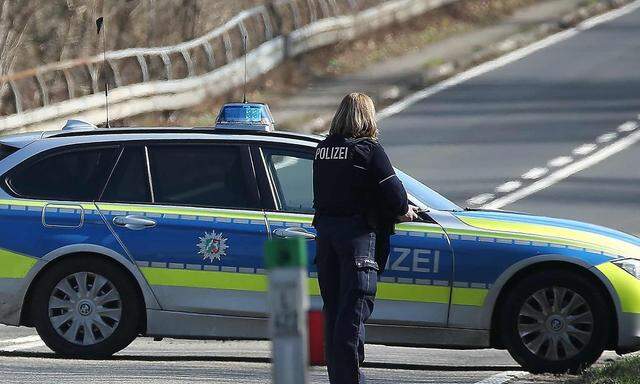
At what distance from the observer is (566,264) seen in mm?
9648

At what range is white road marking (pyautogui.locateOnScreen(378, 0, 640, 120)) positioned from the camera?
85.4ft

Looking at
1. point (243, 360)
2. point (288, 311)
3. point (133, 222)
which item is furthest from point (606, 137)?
point (288, 311)

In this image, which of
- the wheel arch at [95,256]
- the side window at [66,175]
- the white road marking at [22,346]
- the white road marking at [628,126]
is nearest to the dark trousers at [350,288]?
the wheel arch at [95,256]

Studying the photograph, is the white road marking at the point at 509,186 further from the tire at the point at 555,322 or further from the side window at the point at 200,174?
the tire at the point at 555,322

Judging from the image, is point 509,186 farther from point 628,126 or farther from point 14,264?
point 14,264

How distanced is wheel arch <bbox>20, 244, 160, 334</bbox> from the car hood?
6.41 feet

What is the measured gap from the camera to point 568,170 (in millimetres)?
21000

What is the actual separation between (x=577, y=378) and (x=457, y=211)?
1.41 meters

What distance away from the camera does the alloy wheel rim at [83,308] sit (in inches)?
386

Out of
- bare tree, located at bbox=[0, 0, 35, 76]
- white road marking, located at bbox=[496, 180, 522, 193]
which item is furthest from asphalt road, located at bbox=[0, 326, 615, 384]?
bare tree, located at bbox=[0, 0, 35, 76]

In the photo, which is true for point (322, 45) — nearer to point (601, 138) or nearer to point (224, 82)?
point (224, 82)

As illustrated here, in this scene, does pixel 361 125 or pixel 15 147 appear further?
pixel 15 147

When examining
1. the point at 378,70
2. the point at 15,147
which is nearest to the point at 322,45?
the point at 378,70

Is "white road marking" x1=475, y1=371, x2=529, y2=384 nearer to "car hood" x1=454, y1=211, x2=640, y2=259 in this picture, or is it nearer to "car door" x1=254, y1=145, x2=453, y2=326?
"car door" x1=254, y1=145, x2=453, y2=326
